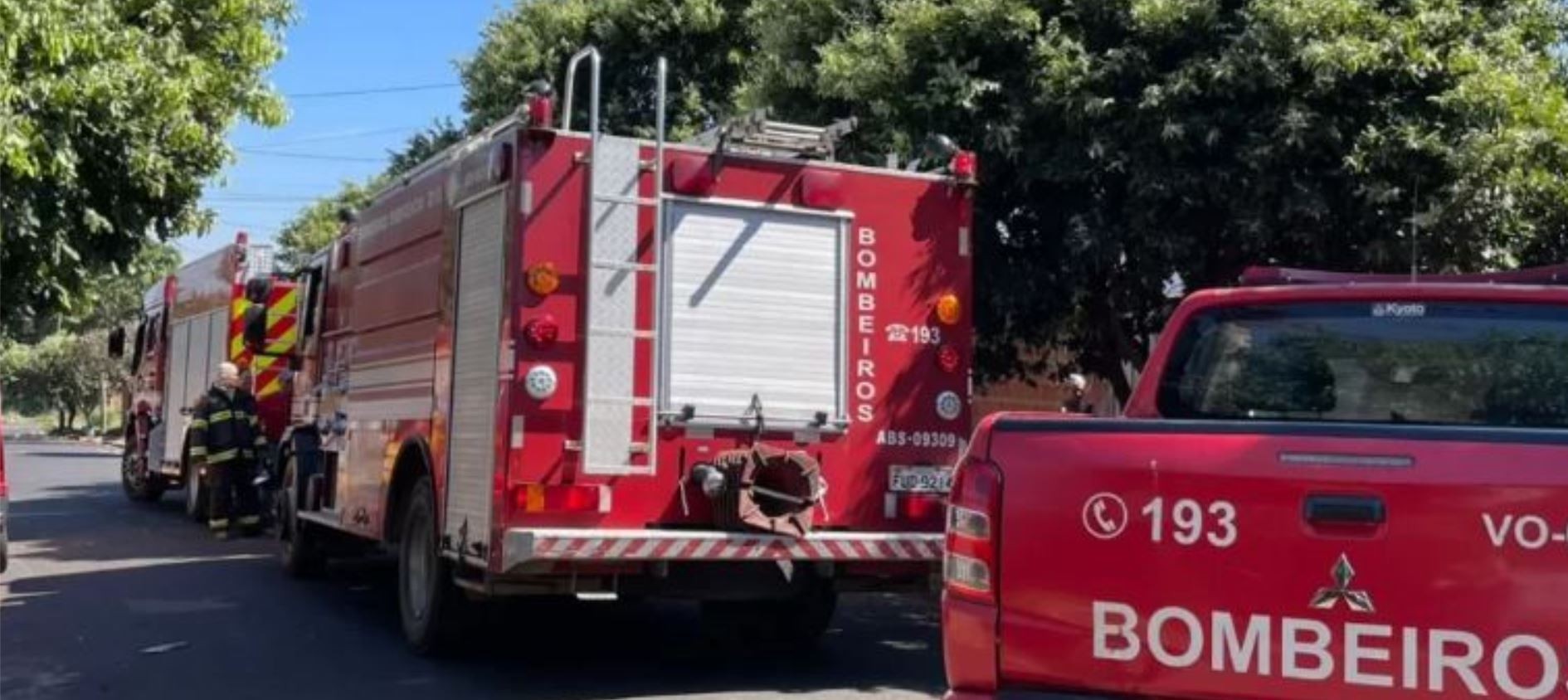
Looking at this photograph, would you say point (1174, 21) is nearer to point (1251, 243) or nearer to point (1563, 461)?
point (1251, 243)

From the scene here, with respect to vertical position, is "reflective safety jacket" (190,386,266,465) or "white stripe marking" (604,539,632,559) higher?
"reflective safety jacket" (190,386,266,465)

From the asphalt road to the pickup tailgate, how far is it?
4504 millimetres

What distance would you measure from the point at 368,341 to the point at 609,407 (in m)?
3.46

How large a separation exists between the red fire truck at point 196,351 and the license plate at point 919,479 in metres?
7.07

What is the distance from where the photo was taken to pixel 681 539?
26.4 ft

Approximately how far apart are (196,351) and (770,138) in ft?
40.6

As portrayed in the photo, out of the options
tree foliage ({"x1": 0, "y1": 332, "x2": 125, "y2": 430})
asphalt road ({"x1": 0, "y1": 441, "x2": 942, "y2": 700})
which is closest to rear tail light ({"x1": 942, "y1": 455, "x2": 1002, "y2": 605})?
asphalt road ({"x1": 0, "y1": 441, "x2": 942, "y2": 700})

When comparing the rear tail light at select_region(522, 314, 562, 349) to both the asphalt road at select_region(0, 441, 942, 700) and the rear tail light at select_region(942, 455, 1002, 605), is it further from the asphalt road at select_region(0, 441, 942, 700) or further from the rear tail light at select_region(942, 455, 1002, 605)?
the rear tail light at select_region(942, 455, 1002, 605)

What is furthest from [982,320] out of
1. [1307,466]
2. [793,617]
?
[1307,466]

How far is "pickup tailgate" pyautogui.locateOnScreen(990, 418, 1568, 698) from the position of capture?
11.9 ft

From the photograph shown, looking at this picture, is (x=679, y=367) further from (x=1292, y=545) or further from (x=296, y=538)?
(x=296, y=538)

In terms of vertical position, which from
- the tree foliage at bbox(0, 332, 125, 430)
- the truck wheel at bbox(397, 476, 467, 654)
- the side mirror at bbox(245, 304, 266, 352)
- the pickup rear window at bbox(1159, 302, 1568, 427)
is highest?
the tree foliage at bbox(0, 332, 125, 430)

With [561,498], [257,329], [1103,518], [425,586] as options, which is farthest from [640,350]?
[257,329]

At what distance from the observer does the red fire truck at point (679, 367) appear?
8062 mm
